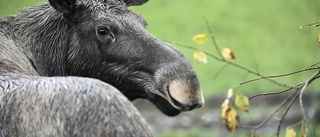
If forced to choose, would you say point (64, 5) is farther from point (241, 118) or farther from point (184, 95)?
point (241, 118)

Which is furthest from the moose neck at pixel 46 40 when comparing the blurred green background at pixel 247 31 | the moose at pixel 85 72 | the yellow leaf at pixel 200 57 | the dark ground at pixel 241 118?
the blurred green background at pixel 247 31

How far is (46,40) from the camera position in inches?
146

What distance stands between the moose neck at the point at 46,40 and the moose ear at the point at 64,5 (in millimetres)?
121

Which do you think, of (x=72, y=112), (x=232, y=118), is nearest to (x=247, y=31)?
(x=232, y=118)

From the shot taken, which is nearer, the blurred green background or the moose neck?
the moose neck

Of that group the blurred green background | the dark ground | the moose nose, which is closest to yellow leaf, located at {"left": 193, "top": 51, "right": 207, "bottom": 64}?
the moose nose

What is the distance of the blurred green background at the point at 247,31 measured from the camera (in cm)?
1063

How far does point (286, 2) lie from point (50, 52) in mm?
11325

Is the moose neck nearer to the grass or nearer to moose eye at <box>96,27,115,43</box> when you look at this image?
moose eye at <box>96,27,115,43</box>

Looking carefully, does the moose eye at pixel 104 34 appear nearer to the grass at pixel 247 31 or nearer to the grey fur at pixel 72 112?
the grey fur at pixel 72 112

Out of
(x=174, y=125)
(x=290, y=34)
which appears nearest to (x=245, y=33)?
(x=290, y=34)

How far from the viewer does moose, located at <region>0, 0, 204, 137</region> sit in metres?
2.18

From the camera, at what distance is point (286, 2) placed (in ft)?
45.9

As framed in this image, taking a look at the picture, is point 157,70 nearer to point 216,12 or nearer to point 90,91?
point 90,91
